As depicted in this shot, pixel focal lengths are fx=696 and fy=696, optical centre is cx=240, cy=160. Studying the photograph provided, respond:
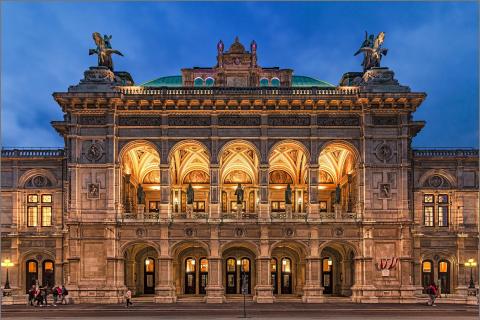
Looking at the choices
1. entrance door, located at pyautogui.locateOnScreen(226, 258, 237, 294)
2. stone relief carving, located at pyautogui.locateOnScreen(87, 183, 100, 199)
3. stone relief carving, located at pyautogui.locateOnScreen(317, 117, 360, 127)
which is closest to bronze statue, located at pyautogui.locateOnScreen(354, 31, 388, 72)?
stone relief carving, located at pyautogui.locateOnScreen(317, 117, 360, 127)

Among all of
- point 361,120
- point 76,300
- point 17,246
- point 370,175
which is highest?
point 361,120

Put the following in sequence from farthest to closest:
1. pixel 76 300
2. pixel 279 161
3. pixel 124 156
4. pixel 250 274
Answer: pixel 279 161, pixel 250 274, pixel 124 156, pixel 76 300

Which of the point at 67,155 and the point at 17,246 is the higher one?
the point at 67,155

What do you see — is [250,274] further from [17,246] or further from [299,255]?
[17,246]

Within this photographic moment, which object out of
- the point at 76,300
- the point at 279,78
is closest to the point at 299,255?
the point at 279,78

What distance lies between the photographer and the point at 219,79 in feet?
208

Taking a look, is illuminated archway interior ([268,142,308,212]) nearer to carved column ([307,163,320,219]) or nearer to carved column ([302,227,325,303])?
carved column ([307,163,320,219])

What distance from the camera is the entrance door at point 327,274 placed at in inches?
2655

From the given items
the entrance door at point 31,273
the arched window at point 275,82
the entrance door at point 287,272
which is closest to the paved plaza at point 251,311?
the entrance door at point 31,273

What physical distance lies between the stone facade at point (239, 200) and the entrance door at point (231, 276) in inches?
101

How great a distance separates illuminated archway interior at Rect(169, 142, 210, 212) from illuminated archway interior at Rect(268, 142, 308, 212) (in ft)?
22.6

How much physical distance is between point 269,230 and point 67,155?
19.5 m

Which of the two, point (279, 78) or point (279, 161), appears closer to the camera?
point (279, 78)

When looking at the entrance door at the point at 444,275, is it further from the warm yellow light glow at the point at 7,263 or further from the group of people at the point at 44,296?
the warm yellow light glow at the point at 7,263
